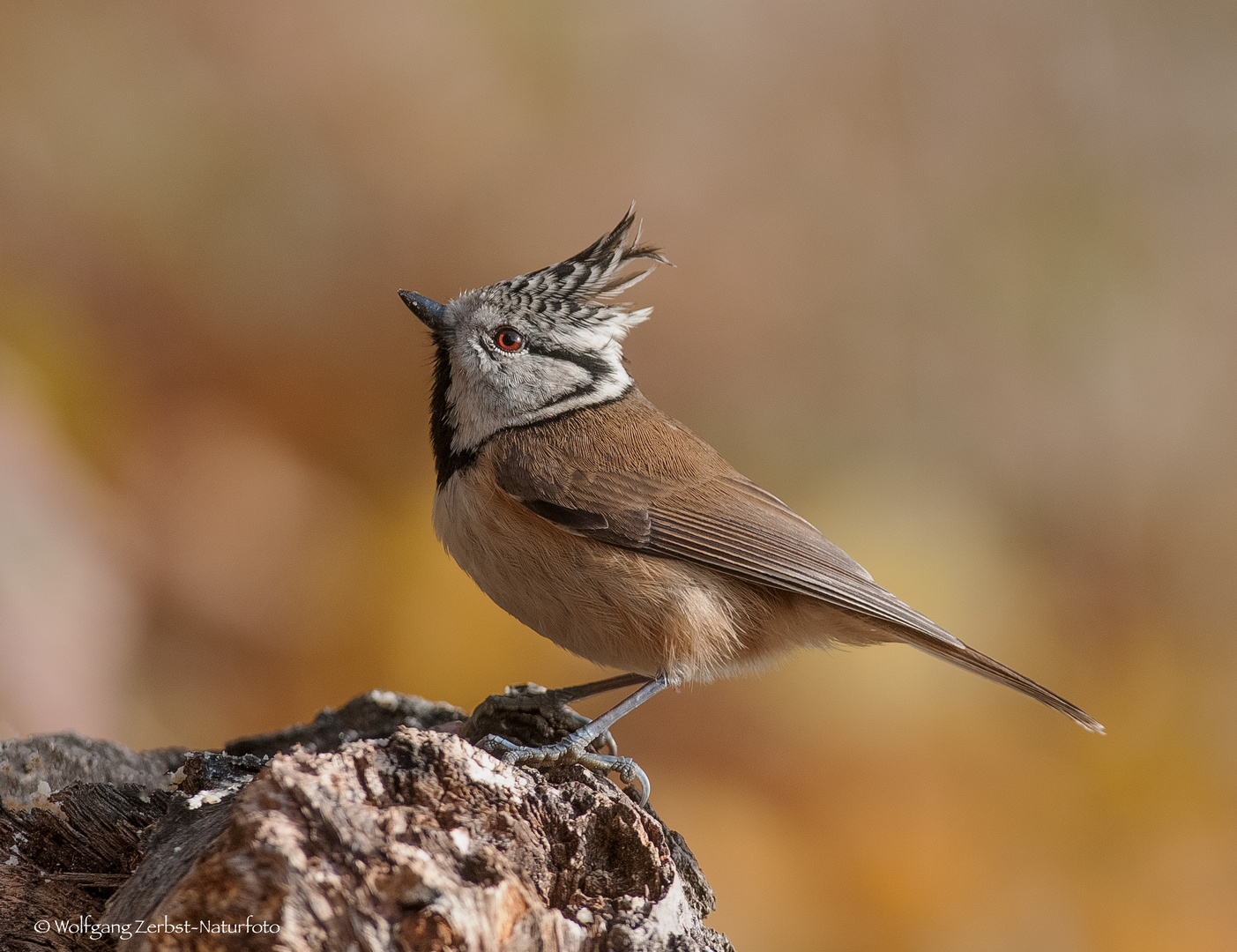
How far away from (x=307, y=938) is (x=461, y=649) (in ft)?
10.2

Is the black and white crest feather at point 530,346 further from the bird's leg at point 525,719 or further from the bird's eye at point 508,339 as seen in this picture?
the bird's leg at point 525,719

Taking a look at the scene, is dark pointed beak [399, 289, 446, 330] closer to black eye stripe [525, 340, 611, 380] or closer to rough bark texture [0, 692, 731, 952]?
black eye stripe [525, 340, 611, 380]

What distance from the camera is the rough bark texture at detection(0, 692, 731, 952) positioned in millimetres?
1681

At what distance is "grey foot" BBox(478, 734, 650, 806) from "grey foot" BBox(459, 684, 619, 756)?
0.56 feet

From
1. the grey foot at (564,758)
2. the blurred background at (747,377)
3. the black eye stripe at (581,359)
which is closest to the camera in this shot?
the grey foot at (564,758)

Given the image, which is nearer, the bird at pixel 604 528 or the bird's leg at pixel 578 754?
the bird's leg at pixel 578 754

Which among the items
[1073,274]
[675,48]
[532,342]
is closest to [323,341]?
[532,342]

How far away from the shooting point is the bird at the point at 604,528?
2.79 metres

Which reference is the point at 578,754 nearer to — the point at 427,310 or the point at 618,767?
the point at 618,767

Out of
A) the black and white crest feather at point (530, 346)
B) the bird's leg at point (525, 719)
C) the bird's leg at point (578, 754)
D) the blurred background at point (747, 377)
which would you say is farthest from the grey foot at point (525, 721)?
A: the blurred background at point (747, 377)

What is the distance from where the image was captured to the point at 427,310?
126 inches

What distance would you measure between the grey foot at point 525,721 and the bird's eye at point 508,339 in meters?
1.12

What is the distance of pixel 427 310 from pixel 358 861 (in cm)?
193

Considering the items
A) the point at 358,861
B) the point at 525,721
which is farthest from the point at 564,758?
the point at 358,861
